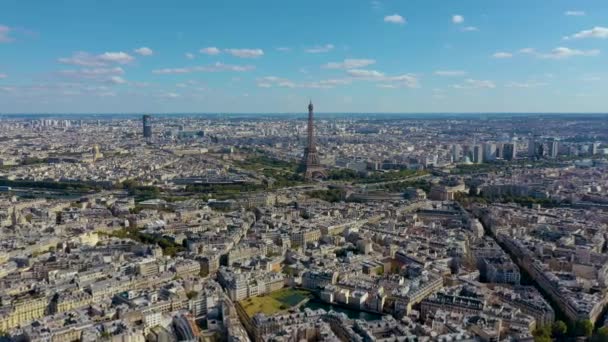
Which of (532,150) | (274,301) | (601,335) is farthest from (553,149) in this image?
(274,301)

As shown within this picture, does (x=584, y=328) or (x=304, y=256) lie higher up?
(x=584, y=328)

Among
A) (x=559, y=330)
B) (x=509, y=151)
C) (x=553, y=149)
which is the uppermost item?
(x=553, y=149)

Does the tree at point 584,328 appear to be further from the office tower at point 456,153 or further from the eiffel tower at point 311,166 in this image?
the office tower at point 456,153

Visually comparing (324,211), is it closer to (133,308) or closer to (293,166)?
(133,308)

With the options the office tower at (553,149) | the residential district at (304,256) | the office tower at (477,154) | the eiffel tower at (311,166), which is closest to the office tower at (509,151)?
the office tower at (477,154)

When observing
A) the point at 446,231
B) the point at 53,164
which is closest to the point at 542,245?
the point at 446,231

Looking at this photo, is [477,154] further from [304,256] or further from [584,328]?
[584,328]

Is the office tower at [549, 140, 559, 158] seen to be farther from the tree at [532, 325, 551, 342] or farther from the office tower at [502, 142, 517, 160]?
the tree at [532, 325, 551, 342]
